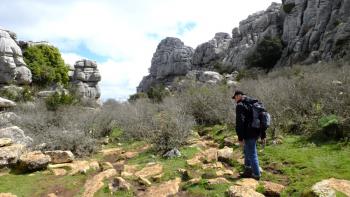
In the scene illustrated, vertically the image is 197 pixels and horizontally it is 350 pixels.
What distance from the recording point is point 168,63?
→ 62719mm

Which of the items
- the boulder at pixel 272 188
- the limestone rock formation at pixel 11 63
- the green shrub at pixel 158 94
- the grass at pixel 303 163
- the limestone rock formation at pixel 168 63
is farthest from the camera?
the limestone rock formation at pixel 168 63

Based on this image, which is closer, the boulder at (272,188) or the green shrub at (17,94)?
the boulder at (272,188)

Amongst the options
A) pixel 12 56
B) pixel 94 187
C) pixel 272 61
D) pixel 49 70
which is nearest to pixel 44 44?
pixel 49 70

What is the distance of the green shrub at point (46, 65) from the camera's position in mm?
30422

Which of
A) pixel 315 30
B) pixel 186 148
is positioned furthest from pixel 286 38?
pixel 186 148

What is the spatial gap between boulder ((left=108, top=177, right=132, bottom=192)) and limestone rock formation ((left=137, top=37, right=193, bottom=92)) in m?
51.4

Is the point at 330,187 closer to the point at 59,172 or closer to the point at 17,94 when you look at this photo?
the point at 59,172


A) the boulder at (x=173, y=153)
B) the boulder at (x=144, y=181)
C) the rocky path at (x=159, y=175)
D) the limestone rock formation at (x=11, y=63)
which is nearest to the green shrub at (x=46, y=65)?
the limestone rock formation at (x=11, y=63)

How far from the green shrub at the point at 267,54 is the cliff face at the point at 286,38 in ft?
1.03

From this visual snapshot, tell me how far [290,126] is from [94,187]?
6274 millimetres

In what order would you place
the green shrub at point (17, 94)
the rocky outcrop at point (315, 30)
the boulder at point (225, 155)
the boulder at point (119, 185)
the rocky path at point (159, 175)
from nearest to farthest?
the rocky path at point (159, 175), the boulder at point (119, 185), the boulder at point (225, 155), the green shrub at point (17, 94), the rocky outcrop at point (315, 30)

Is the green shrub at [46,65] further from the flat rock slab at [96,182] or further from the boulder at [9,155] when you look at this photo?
the flat rock slab at [96,182]

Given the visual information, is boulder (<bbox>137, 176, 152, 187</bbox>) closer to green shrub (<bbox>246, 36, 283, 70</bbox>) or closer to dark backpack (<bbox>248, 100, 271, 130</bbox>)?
dark backpack (<bbox>248, 100, 271, 130</bbox>)

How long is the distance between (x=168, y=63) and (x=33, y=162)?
2117 inches
